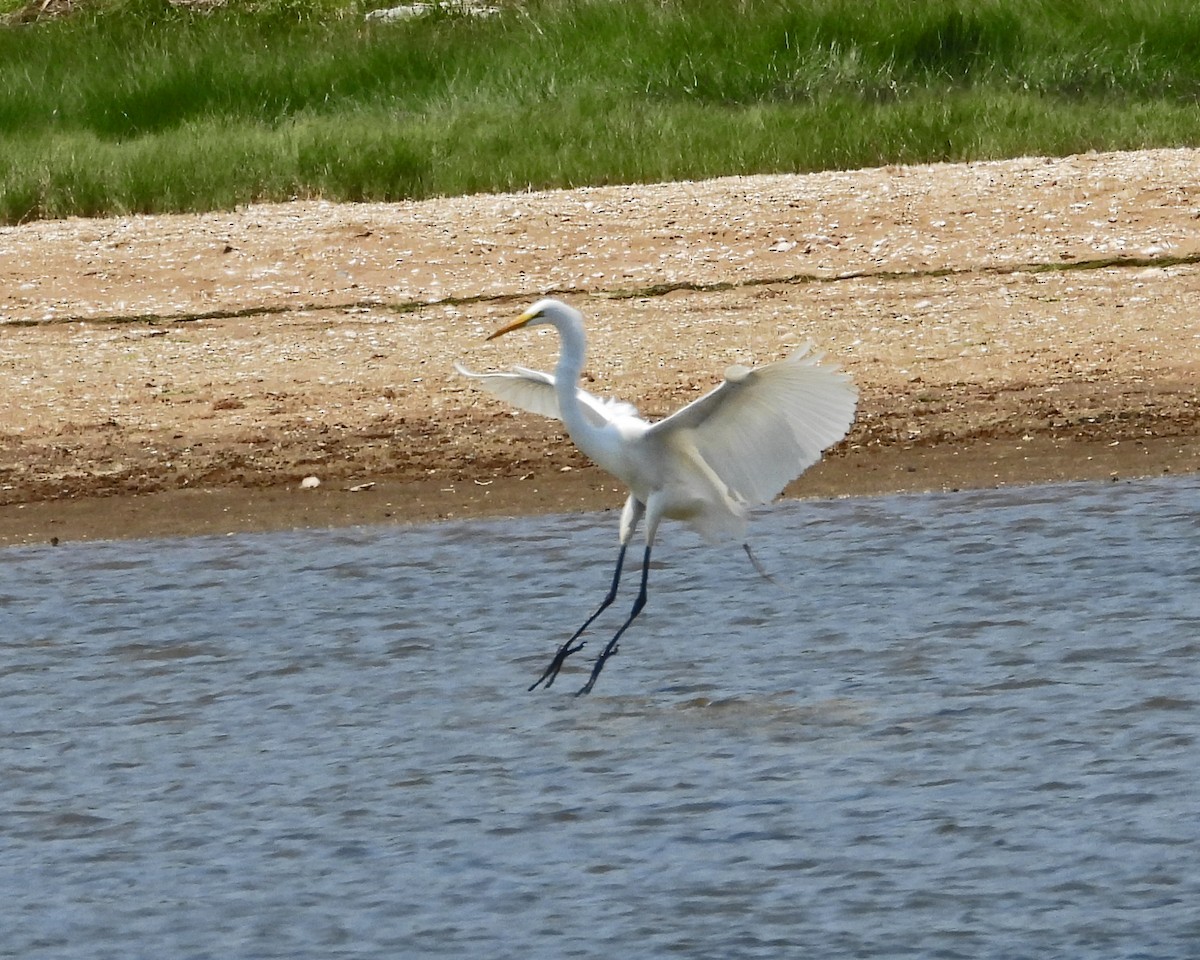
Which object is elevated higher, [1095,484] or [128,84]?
[128,84]

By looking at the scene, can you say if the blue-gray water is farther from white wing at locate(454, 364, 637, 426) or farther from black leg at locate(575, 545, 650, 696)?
white wing at locate(454, 364, 637, 426)

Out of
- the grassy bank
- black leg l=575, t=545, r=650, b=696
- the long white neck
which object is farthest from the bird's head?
the grassy bank

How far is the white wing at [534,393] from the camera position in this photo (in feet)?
24.6

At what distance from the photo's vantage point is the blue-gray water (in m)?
5.05

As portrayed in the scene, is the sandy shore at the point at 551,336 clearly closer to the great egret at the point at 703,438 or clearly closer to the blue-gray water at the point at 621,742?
the blue-gray water at the point at 621,742

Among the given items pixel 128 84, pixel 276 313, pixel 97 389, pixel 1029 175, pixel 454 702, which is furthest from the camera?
pixel 128 84

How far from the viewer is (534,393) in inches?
307

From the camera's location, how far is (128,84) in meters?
14.1

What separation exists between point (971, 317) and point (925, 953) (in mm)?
5638

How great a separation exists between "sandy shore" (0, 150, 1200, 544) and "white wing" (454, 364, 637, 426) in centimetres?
101

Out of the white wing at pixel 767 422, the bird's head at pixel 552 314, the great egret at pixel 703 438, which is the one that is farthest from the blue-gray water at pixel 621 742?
the bird's head at pixel 552 314

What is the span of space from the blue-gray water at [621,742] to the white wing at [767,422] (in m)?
0.53

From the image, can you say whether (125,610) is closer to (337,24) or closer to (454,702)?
(454,702)

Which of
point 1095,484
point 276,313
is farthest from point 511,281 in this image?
point 1095,484
